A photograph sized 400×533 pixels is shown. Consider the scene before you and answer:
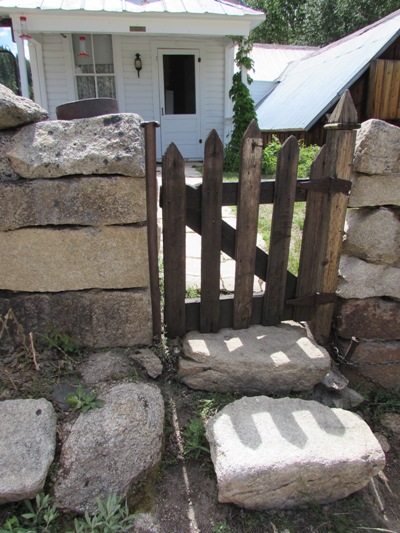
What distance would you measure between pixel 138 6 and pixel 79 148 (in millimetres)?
7374

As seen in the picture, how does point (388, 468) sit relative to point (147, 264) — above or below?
below

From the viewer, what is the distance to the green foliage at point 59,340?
227 cm

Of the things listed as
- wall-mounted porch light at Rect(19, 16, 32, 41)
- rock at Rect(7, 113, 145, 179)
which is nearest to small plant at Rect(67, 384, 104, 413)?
rock at Rect(7, 113, 145, 179)

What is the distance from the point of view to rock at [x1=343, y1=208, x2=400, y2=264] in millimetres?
2469

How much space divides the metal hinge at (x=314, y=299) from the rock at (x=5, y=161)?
1797 mm

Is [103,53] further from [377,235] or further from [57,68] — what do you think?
[377,235]

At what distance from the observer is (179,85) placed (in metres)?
9.41

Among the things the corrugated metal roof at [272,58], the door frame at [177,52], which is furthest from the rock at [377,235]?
the corrugated metal roof at [272,58]

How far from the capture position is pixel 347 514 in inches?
71.5

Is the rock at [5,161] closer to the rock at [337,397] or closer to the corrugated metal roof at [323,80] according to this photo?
the rock at [337,397]

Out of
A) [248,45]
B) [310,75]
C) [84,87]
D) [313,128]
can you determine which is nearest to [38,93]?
[84,87]

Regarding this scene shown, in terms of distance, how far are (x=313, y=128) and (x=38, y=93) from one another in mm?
6381

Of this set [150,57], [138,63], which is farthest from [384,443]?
[150,57]

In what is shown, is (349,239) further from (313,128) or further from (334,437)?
(313,128)
